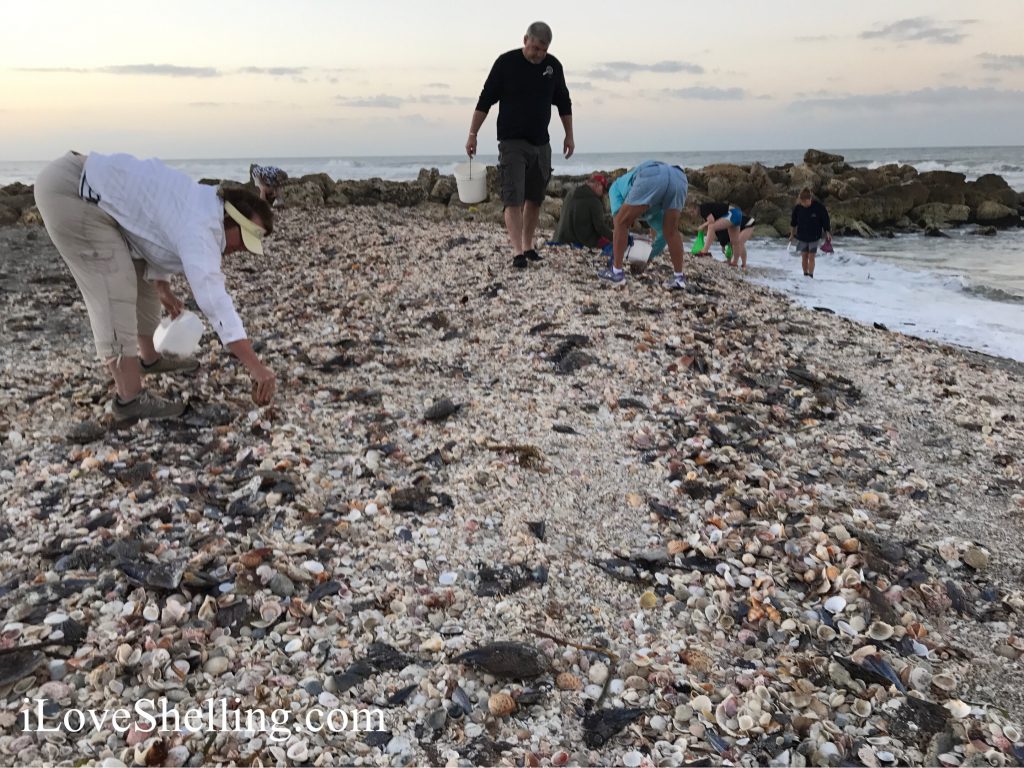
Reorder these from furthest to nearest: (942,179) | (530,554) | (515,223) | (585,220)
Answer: (942,179), (585,220), (515,223), (530,554)

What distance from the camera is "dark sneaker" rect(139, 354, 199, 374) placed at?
439cm

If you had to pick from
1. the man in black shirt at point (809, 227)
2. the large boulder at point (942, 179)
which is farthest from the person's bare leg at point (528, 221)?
the large boulder at point (942, 179)

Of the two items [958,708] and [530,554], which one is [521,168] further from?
[958,708]

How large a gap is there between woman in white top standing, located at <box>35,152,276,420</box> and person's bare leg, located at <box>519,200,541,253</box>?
12.8ft

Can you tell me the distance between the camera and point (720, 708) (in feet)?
6.92

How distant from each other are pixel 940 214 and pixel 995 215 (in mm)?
2229

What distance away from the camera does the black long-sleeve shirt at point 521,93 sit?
6.28 meters

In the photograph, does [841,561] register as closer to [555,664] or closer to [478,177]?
[555,664]

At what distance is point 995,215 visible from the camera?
21.7 meters

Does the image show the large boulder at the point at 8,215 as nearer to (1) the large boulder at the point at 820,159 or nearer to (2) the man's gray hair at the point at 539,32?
(2) the man's gray hair at the point at 539,32

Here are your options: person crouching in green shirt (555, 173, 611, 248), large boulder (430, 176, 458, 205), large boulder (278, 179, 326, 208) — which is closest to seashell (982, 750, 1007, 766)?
person crouching in green shirt (555, 173, 611, 248)

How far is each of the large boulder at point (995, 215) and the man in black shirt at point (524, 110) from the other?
20.5 meters

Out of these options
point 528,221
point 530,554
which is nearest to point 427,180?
point 528,221

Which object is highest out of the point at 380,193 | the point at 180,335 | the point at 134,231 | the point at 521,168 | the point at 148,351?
the point at 380,193
